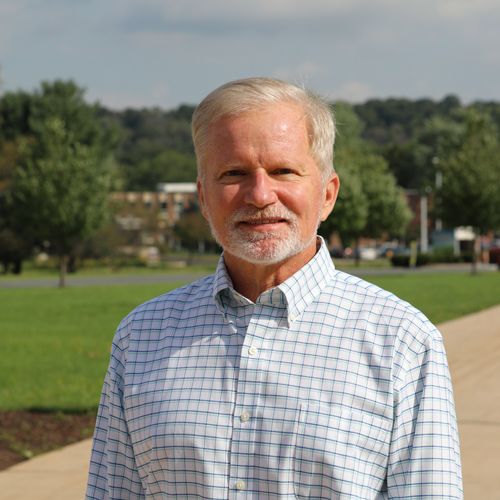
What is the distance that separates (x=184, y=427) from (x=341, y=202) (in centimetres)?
3904

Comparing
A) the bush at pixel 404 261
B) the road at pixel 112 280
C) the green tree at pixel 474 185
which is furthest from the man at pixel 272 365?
the bush at pixel 404 261

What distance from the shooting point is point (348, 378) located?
1.80 m

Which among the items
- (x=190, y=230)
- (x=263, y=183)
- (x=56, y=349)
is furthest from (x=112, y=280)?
(x=263, y=183)

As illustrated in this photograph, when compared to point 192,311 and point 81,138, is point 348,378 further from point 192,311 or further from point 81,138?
point 81,138

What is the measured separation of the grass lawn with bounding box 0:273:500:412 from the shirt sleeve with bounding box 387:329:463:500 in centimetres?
597

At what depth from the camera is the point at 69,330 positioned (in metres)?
13.0

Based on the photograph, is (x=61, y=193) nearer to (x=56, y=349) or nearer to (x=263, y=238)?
(x=56, y=349)

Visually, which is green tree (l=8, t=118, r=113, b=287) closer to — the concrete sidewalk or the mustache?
the concrete sidewalk

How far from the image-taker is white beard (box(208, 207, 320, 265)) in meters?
1.90

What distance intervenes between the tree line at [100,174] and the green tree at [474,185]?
0.04 m

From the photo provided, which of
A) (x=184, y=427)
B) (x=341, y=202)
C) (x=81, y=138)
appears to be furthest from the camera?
(x=81, y=138)

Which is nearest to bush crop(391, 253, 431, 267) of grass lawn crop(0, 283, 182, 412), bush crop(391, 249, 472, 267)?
bush crop(391, 249, 472, 267)

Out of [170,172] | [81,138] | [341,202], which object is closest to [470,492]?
[341,202]

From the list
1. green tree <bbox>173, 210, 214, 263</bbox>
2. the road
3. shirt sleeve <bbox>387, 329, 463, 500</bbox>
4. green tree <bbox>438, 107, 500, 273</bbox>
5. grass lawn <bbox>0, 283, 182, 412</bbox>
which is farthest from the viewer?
green tree <bbox>173, 210, 214, 263</bbox>
